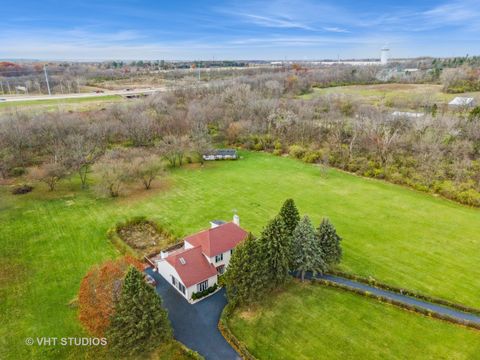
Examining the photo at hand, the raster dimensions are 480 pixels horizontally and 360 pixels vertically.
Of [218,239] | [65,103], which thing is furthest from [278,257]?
[65,103]

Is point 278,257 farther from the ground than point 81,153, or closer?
closer

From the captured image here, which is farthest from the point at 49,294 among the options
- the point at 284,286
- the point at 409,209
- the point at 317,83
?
the point at 317,83

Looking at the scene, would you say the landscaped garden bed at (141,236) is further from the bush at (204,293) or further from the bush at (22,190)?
the bush at (22,190)

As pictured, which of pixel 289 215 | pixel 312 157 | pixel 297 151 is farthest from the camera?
pixel 297 151

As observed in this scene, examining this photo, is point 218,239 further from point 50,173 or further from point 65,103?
point 65,103

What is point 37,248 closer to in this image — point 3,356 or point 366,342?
point 3,356

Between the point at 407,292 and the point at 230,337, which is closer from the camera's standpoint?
the point at 230,337
